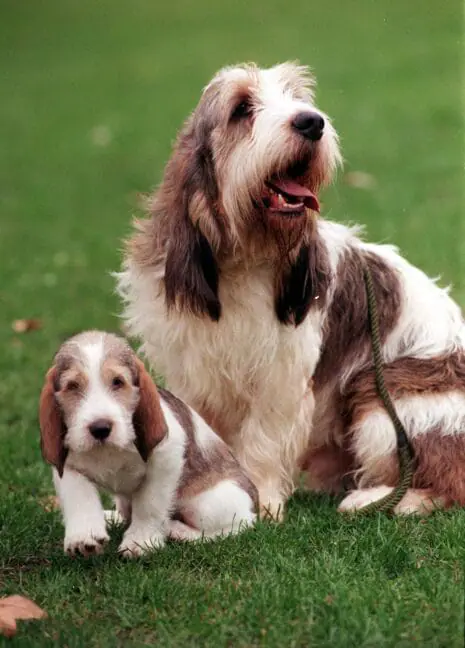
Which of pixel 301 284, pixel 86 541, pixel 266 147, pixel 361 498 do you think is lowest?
pixel 86 541

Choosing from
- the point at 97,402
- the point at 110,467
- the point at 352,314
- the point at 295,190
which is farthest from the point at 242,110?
the point at 110,467

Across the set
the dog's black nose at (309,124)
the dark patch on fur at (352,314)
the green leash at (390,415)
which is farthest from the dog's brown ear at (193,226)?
the green leash at (390,415)

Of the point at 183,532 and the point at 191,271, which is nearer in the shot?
the point at 183,532

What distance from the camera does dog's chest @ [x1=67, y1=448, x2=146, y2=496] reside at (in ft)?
15.3

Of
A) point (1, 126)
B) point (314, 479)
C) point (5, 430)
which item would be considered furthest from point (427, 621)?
point (1, 126)

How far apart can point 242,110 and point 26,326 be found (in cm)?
427

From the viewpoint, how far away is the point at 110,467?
4.70 meters

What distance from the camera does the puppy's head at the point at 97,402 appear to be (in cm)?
444

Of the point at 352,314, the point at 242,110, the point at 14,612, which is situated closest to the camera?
the point at 14,612

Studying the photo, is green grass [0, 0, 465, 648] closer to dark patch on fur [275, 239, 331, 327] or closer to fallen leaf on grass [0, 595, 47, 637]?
fallen leaf on grass [0, 595, 47, 637]

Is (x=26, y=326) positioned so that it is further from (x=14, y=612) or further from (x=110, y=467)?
(x=14, y=612)

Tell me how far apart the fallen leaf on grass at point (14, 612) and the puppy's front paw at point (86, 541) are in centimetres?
33

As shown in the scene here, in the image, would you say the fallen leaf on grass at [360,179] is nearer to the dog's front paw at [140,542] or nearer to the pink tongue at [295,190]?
the pink tongue at [295,190]

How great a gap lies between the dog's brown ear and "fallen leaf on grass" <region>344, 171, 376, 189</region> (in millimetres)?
8140
